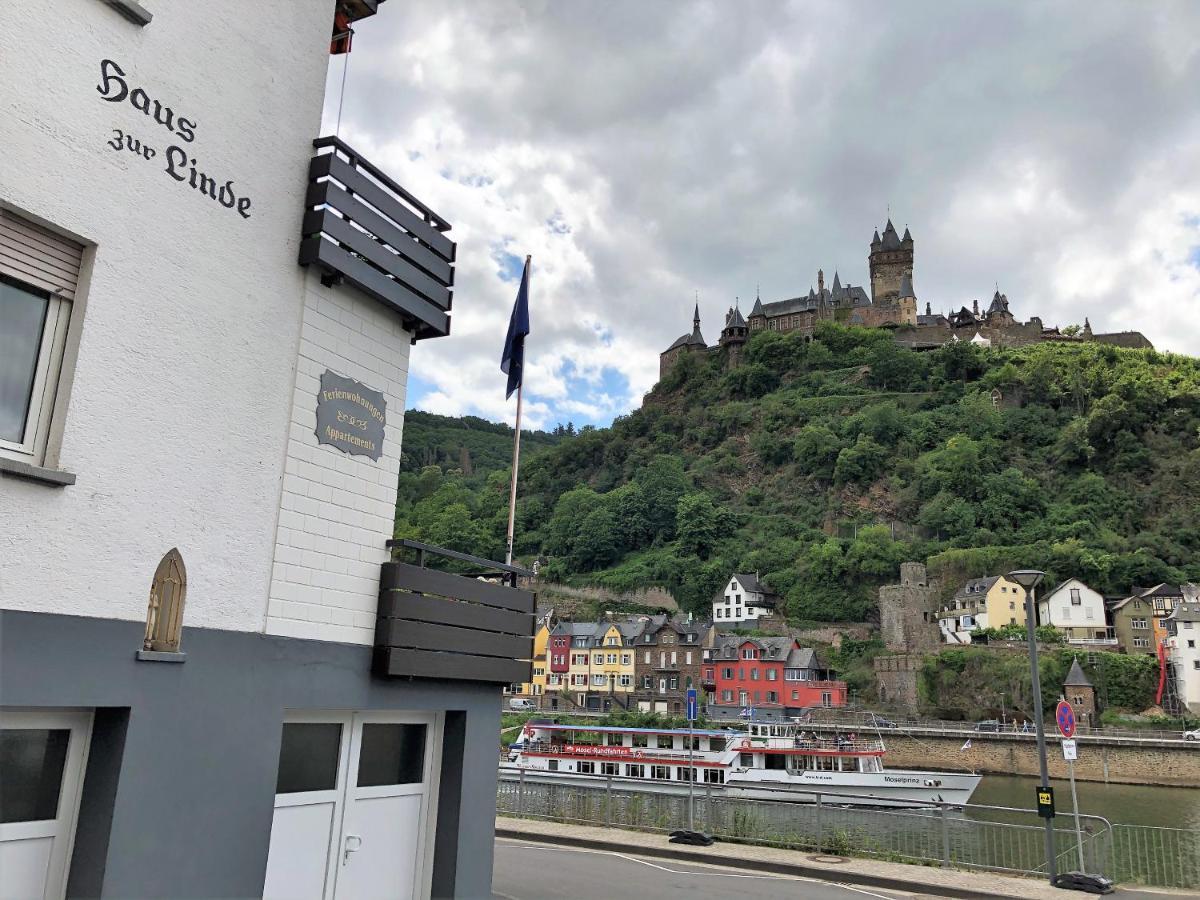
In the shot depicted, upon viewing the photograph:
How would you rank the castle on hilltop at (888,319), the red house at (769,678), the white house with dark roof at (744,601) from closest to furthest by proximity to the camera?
1. the red house at (769,678)
2. the white house with dark roof at (744,601)
3. the castle on hilltop at (888,319)

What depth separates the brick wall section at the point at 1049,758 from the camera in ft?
161

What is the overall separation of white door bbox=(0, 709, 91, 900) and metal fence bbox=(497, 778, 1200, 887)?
504 inches

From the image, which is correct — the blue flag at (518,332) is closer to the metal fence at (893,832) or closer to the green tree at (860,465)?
the metal fence at (893,832)

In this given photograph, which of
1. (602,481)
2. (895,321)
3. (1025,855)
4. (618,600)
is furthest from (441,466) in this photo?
(1025,855)

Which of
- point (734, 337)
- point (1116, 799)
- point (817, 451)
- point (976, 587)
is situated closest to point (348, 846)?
point (1116, 799)

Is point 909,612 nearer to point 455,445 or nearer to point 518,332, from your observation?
point 518,332

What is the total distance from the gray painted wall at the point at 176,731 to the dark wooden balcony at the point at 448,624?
0.38 m

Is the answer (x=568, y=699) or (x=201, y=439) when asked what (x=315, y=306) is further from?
(x=568, y=699)

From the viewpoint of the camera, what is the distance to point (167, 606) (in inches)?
209

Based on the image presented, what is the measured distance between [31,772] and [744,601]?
82216 mm

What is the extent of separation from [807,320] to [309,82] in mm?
137908

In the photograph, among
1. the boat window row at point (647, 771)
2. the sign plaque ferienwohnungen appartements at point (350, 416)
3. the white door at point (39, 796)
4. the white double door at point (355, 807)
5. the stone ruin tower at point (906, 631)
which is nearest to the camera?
the white door at point (39, 796)

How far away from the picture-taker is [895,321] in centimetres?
13738

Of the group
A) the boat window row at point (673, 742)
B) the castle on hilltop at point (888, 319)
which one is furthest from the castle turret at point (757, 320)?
the boat window row at point (673, 742)
